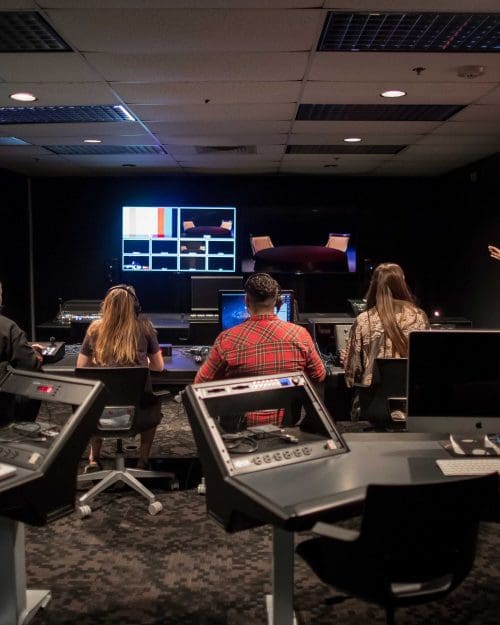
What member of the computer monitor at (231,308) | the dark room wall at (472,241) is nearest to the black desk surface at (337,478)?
the computer monitor at (231,308)

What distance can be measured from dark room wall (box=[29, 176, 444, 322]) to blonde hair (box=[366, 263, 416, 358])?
4838 mm

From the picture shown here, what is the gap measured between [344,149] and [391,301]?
3129mm

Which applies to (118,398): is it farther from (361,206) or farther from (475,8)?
(361,206)

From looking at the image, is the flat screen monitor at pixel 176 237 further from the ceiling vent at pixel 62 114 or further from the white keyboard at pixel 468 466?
the white keyboard at pixel 468 466

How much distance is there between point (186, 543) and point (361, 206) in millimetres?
6231

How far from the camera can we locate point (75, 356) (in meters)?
4.80

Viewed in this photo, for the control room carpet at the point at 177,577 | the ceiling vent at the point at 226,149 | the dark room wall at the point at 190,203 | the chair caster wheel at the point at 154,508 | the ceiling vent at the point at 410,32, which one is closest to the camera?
the control room carpet at the point at 177,577

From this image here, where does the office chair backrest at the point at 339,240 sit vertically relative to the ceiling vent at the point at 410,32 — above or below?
below

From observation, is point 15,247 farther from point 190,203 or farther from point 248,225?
point 248,225

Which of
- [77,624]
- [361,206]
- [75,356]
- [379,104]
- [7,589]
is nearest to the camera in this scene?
[7,589]

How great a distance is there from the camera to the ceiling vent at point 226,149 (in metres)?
6.25

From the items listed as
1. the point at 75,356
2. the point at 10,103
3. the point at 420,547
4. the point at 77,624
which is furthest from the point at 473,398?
the point at 10,103

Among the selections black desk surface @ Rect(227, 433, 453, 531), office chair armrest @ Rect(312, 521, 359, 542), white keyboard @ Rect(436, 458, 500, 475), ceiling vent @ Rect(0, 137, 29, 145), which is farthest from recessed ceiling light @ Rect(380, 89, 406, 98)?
ceiling vent @ Rect(0, 137, 29, 145)

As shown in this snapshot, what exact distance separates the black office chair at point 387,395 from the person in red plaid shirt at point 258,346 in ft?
2.33
